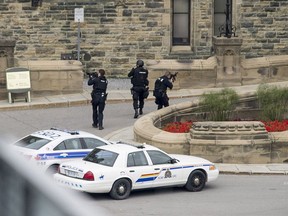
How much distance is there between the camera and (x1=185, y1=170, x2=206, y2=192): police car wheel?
14914 mm

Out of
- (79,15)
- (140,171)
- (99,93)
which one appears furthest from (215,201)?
(79,15)

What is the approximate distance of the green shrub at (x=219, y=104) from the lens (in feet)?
65.7

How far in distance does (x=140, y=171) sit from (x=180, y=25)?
60.4 ft

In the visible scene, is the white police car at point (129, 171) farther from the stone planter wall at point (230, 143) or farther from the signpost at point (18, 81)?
the signpost at point (18, 81)

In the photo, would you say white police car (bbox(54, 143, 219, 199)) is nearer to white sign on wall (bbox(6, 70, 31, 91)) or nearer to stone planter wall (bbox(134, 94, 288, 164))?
stone planter wall (bbox(134, 94, 288, 164))

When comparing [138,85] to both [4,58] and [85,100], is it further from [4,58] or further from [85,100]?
Answer: [4,58]

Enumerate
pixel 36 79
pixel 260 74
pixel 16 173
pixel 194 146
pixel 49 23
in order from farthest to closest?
pixel 49 23 < pixel 260 74 < pixel 36 79 < pixel 194 146 < pixel 16 173

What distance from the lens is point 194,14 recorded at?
3144 cm

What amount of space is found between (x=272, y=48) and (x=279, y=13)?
4.46 feet

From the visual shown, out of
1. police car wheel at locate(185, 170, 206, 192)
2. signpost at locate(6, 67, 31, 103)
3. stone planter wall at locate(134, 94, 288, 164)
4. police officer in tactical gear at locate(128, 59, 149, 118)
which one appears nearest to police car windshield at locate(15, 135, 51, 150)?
police car wheel at locate(185, 170, 206, 192)

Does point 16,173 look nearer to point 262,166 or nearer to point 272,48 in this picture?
point 262,166

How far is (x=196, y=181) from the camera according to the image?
15.0 m

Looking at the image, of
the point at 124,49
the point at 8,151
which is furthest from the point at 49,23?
the point at 8,151

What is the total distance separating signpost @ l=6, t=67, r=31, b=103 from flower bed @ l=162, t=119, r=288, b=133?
20.8 feet
